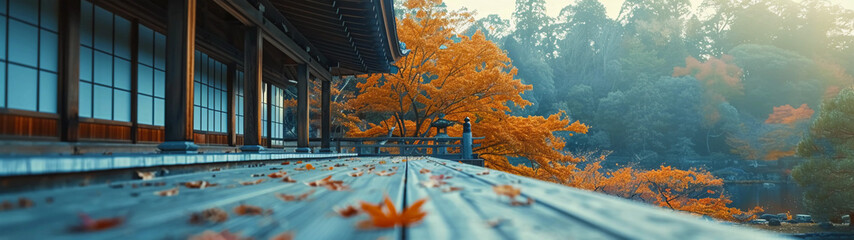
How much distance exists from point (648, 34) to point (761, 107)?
1353 cm

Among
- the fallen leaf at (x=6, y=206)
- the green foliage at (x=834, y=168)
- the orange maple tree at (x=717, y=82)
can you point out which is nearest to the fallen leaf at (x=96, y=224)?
the fallen leaf at (x=6, y=206)

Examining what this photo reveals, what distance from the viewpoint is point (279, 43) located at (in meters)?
6.30

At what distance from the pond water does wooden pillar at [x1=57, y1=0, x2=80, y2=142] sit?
29.9 m

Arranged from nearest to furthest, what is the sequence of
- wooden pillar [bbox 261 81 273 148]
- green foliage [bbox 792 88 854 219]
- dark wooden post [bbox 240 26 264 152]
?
dark wooden post [bbox 240 26 264 152] < wooden pillar [bbox 261 81 273 148] < green foliage [bbox 792 88 854 219]

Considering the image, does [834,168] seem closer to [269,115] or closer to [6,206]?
[269,115]

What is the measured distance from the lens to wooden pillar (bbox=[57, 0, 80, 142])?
13.9ft

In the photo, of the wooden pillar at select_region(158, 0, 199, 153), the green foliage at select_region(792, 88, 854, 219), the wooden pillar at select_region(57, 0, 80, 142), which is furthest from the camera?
the green foliage at select_region(792, 88, 854, 219)

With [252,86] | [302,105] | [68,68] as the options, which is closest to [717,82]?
[302,105]

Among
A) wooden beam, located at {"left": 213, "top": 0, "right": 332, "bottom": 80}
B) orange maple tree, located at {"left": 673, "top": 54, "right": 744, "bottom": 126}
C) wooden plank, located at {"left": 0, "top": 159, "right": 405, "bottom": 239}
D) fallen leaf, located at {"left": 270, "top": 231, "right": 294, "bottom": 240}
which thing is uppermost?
A: orange maple tree, located at {"left": 673, "top": 54, "right": 744, "bottom": 126}

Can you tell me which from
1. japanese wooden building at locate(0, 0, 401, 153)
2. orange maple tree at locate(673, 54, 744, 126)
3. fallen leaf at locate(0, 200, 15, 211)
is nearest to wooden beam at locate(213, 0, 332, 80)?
japanese wooden building at locate(0, 0, 401, 153)

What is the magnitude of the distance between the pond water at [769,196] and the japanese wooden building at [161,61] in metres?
27.2

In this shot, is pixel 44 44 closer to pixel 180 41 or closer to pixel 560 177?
pixel 180 41

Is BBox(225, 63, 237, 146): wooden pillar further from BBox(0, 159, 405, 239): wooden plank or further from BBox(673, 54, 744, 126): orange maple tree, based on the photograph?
BBox(673, 54, 744, 126): orange maple tree

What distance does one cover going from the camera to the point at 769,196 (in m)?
28.9
